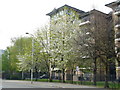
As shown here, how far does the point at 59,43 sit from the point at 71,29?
11.4 ft

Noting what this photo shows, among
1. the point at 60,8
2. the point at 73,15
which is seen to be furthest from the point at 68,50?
Answer: the point at 60,8

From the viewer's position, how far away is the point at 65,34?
37562 millimetres

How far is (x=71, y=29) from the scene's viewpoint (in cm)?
3772

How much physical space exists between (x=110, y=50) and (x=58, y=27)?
1557 cm

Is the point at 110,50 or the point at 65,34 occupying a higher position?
the point at 65,34

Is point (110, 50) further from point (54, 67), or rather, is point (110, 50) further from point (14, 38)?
point (14, 38)

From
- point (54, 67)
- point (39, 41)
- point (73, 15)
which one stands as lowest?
point (54, 67)

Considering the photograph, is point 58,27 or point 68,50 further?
point 58,27

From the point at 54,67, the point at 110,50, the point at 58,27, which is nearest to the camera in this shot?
the point at 110,50

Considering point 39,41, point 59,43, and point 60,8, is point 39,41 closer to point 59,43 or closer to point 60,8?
point 59,43

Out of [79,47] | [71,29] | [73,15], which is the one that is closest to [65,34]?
[71,29]

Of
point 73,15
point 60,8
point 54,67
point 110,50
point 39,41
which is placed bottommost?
point 54,67

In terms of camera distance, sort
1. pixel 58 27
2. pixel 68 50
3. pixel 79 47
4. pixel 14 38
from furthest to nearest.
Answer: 1. pixel 14 38
2. pixel 58 27
3. pixel 68 50
4. pixel 79 47

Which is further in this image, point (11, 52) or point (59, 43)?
point (11, 52)
